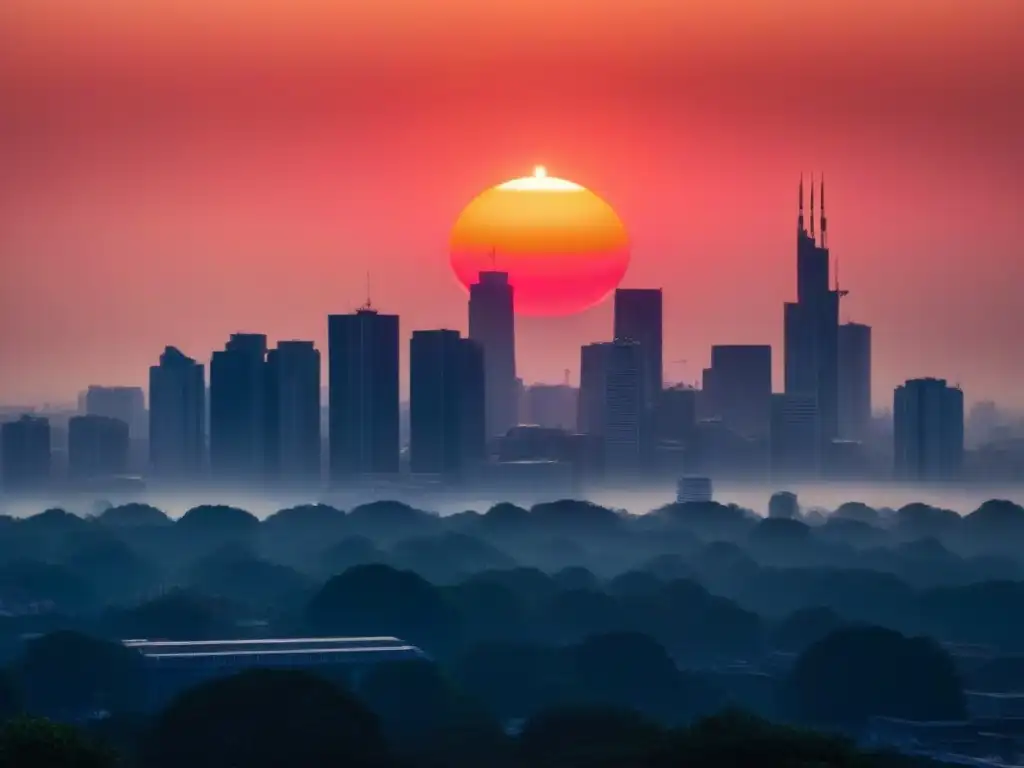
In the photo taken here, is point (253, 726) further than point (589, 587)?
No

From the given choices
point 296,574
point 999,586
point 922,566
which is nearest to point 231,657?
point 999,586

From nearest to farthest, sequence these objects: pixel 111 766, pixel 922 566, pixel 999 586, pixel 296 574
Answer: pixel 111 766
pixel 999 586
pixel 296 574
pixel 922 566

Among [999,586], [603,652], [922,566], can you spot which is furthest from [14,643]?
[922,566]

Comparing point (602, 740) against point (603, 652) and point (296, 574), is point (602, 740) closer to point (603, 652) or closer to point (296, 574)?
point (603, 652)

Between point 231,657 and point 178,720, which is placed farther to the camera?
point 231,657

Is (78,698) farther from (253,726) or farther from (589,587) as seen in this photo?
(589,587)

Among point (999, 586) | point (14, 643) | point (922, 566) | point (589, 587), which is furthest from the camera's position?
point (922, 566)
